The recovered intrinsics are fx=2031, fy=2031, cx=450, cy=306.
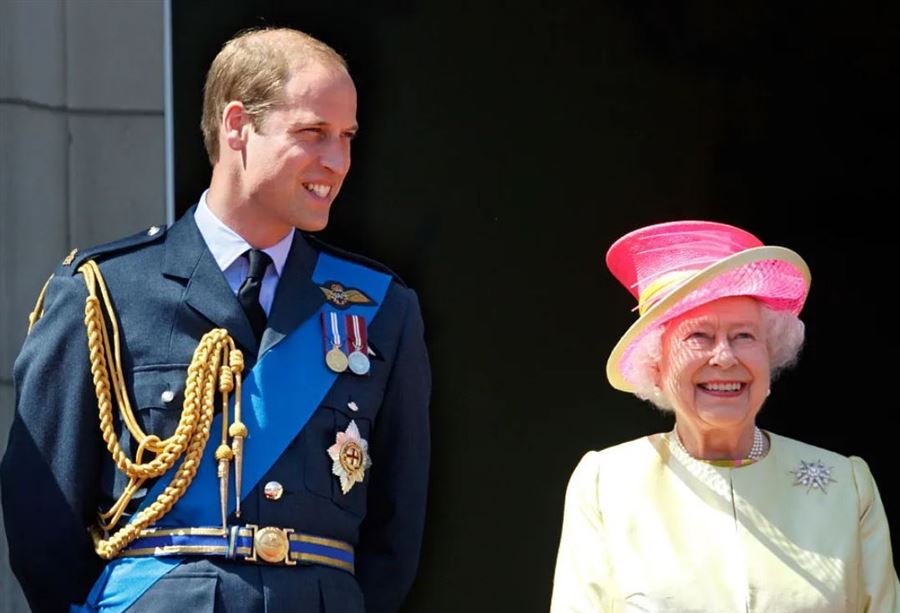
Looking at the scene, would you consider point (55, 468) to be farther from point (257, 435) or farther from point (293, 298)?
point (293, 298)

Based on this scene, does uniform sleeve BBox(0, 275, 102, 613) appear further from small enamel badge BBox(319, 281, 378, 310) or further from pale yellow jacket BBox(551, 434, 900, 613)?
pale yellow jacket BBox(551, 434, 900, 613)

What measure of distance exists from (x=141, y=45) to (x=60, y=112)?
26 cm

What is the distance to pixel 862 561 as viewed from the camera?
382cm

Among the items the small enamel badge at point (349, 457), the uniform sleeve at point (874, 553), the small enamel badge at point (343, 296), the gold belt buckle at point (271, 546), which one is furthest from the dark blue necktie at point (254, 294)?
the uniform sleeve at point (874, 553)

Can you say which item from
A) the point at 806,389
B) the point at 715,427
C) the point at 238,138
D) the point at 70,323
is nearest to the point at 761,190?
the point at 806,389

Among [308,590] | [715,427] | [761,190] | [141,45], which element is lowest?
[308,590]

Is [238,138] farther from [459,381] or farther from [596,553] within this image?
[459,381]

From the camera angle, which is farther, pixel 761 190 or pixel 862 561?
pixel 761 190

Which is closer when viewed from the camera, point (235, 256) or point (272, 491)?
point (272, 491)

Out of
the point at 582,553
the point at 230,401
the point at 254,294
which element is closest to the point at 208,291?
the point at 254,294

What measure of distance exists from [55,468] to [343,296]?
2.16ft

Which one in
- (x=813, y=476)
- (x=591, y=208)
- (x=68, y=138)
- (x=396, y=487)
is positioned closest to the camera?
(x=813, y=476)

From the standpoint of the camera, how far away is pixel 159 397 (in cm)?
378

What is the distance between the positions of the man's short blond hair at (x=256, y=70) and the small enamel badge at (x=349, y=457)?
613 mm
